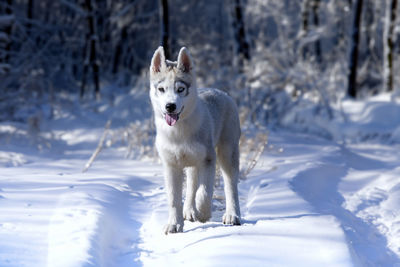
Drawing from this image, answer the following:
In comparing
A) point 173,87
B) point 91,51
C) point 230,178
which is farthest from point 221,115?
point 91,51

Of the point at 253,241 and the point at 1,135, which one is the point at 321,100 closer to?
the point at 1,135

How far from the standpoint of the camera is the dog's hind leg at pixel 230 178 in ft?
12.1

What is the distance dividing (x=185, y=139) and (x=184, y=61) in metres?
0.58

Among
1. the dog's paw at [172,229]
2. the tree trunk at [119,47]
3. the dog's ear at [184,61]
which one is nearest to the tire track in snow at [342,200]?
the dog's paw at [172,229]

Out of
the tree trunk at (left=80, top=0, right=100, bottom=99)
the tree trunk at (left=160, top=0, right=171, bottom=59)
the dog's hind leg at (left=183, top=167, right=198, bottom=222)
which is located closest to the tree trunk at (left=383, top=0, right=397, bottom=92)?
the tree trunk at (left=160, top=0, right=171, bottom=59)

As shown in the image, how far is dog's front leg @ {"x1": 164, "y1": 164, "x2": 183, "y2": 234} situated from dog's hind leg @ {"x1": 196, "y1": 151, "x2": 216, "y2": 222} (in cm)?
17

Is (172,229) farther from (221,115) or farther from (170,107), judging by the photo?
(221,115)

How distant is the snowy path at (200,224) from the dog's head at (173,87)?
2.96ft

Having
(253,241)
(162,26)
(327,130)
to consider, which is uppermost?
(162,26)

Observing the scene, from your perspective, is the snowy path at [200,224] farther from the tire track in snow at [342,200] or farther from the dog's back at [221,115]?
the dog's back at [221,115]

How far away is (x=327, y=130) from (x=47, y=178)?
22.4 ft

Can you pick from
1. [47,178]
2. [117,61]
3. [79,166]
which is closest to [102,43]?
[117,61]

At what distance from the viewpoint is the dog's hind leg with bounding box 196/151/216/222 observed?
11.8 ft

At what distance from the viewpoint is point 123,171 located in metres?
5.86
